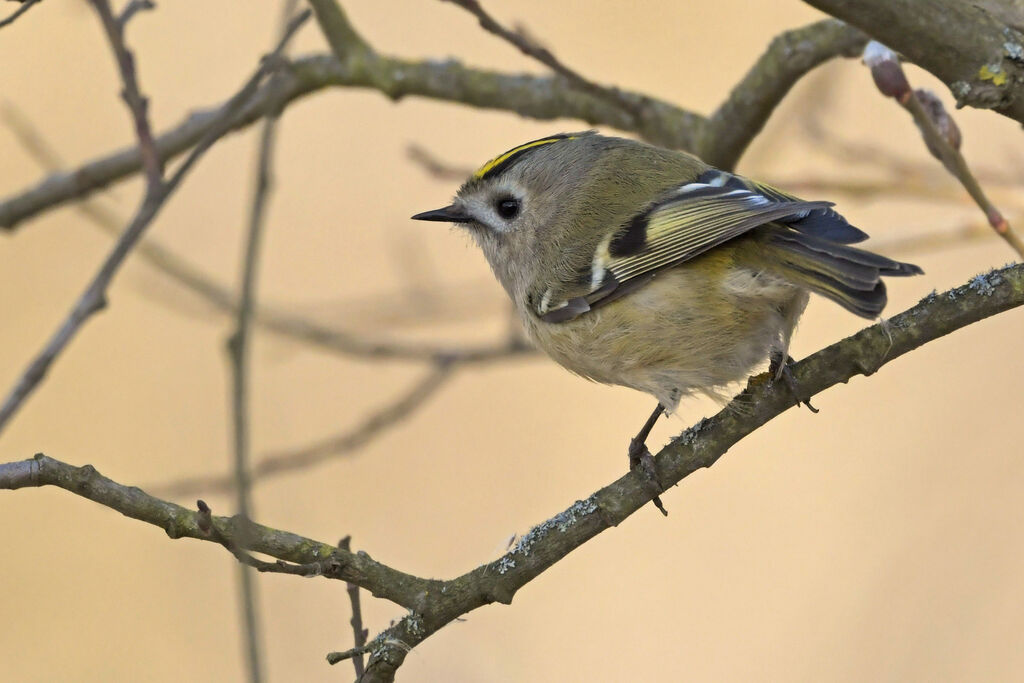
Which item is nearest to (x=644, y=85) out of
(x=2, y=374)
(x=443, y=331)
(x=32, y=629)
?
(x=443, y=331)

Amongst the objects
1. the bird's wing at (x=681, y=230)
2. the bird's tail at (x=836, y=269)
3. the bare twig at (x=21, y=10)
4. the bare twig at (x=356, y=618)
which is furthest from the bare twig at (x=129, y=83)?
the bird's tail at (x=836, y=269)

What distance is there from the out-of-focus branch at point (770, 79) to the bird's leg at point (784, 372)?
0.49m

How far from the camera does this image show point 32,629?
3312 millimetres

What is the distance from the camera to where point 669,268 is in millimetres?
1823

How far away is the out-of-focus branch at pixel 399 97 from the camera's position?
2178 millimetres

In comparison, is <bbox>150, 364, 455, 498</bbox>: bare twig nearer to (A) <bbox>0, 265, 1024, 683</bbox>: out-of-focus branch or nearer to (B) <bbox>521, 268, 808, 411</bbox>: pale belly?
(B) <bbox>521, 268, 808, 411</bbox>: pale belly

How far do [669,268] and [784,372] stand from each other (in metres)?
0.35

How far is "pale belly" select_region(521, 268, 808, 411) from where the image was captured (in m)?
1.76

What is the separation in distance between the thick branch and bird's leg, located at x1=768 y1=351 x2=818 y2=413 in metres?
0.40

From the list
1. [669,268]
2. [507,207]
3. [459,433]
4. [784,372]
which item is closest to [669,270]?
[669,268]

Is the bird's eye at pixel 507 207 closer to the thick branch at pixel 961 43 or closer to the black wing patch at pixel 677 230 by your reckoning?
the black wing patch at pixel 677 230

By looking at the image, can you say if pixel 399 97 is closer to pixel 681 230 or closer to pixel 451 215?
pixel 451 215

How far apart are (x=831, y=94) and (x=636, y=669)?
1705 millimetres

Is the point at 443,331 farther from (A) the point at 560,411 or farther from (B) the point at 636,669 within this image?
(B) the point at 636,669
